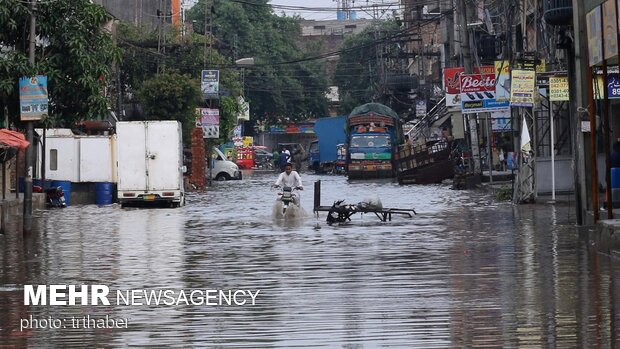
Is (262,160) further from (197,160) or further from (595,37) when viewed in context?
(595,37)

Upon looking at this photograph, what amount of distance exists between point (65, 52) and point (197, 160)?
28766 mm

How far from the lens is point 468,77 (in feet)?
141

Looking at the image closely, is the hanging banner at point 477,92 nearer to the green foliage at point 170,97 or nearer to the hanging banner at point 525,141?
the hanging banner at point 525,141

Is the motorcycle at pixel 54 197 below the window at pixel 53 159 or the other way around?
below

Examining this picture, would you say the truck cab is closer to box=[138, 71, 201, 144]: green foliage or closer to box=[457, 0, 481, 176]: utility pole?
box=[138, 71, 201, 144]: green foliage

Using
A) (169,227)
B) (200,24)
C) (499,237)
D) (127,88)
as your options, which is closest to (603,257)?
(499,237)

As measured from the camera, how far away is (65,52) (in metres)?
27.8

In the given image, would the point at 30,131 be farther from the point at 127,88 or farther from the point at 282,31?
the point at 282,31

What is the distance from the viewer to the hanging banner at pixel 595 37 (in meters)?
21.0

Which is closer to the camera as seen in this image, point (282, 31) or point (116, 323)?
point (116, 323)

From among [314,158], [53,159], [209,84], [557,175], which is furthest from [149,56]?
[557,175]

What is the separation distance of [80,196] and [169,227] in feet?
52.7

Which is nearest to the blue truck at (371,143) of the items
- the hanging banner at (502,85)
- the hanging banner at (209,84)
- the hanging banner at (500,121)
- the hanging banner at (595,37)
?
the hanging banner at (209,84)

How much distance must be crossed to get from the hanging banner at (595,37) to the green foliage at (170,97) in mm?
41348
